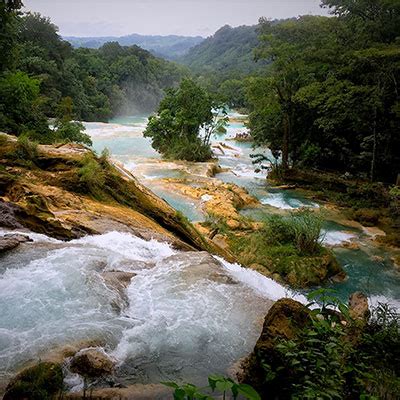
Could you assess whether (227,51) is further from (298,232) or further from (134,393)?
(134,393)

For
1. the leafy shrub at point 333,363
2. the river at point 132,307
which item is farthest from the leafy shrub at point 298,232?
the leafy shrub at point 333,363

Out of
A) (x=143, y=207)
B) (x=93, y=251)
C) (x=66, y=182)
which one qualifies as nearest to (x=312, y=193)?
(x=143, y=207)

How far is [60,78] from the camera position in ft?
124

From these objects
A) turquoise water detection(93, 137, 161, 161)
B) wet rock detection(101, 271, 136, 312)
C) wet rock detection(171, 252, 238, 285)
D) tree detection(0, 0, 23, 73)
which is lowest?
turquoise water detection(93, 137, 161, 161)

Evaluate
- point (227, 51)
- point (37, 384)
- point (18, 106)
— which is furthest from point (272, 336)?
point (227, 51)

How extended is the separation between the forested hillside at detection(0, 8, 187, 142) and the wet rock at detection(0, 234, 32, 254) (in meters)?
7.96

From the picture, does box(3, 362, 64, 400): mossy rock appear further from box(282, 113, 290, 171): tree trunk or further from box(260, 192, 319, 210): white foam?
box(282, 113, 290, 171): tree trunk

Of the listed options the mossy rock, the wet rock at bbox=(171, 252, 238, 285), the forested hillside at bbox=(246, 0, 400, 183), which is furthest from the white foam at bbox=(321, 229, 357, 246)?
the mossy rock

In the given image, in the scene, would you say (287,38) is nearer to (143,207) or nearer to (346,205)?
(346,205)

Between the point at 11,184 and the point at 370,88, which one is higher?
the point at 370,88

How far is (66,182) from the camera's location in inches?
331

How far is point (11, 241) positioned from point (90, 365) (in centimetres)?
307

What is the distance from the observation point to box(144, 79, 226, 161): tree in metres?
26.6

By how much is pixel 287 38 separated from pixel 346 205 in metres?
10.5
